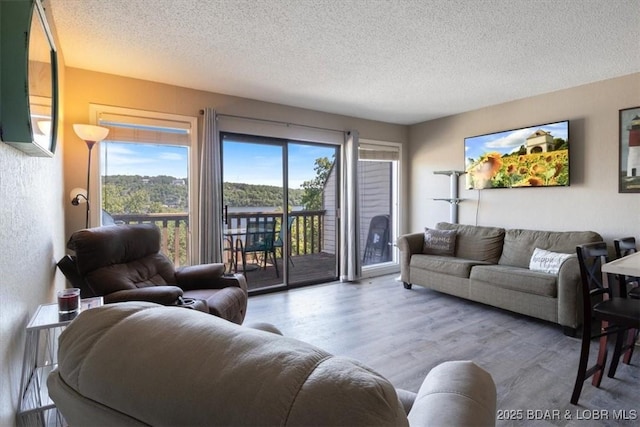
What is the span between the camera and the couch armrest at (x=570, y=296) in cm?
288

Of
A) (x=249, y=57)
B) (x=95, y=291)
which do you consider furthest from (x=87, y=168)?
(x=249, y=57)

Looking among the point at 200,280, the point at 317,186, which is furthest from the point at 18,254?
the point at 317,186

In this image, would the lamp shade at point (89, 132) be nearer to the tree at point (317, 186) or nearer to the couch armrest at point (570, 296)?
the tree at point (317, 186)

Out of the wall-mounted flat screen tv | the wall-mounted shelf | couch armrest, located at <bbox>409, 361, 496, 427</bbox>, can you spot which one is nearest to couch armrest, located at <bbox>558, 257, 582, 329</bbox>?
the wall-mounted flat screen tv

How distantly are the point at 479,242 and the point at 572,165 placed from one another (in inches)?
52.3

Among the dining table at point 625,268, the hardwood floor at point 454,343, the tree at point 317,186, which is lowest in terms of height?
the hardwood floor at point 454,343

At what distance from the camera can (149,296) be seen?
2.18m

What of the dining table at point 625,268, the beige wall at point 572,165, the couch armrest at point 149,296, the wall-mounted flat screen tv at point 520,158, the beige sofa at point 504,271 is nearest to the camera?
the dining table at point 625,268

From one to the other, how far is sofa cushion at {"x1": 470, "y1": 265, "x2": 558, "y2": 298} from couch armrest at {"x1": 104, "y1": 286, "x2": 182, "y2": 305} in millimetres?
3052

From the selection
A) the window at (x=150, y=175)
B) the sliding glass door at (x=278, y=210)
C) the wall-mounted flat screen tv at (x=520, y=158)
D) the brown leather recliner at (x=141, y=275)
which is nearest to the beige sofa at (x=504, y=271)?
the wall-mounted flat screen tv at (x=520, y=158)

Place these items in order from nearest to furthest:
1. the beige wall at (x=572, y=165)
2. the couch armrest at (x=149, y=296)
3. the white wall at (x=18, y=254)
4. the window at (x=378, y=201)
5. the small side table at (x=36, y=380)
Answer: the white wall at (x=18, y=254) → the small side table at (x=36, y=380) → the couch armrest at (x=149, y=296) → the beige wall at (x=572, y=165) → the window at (x=378, y=201)

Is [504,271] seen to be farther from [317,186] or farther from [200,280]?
[200,280]

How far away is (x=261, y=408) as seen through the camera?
17.5 inches

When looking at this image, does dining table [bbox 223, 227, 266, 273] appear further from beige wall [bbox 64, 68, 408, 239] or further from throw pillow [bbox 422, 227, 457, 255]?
throw pillow [bbox 422, 227, 457, 255]
